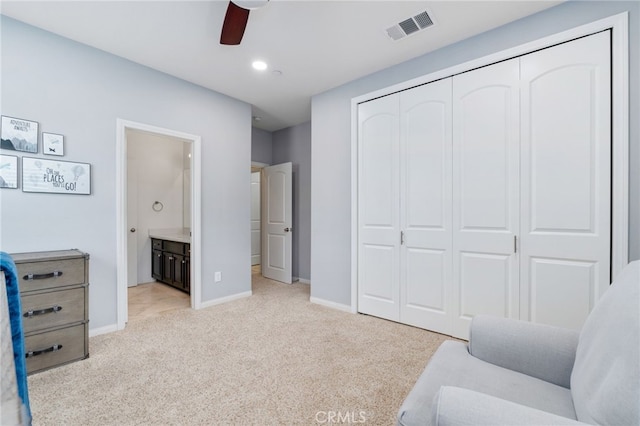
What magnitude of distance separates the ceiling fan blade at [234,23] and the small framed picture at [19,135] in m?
1.80

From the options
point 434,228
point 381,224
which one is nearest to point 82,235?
point 381,224

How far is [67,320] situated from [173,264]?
7.02 feet

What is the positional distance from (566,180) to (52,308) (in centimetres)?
398

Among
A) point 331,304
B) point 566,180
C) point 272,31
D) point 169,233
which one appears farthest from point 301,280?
point 566,180

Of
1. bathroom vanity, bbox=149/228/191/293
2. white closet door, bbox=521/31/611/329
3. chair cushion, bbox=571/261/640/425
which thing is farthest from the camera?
bathroom vanity, bbox=149/228/191/293

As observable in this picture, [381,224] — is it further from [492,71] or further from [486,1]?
[486,1]

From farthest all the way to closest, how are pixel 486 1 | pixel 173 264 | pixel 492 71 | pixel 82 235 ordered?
pixel 173 264 < pixel 82 235 < pixel 492 71 < pixel 486 1

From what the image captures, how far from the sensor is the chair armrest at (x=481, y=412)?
771 mm

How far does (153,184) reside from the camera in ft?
15.9

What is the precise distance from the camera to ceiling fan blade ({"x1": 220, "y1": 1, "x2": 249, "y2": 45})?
6.06ft

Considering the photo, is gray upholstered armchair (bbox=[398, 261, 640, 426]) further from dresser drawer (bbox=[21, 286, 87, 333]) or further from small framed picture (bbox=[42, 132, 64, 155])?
small framed picture (bbox=[42, 132, 64, 155])

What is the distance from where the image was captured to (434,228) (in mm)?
2824

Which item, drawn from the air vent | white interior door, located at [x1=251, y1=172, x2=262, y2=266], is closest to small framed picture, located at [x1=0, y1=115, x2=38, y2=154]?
the air vent

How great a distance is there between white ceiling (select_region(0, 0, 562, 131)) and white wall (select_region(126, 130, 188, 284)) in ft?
6.21
